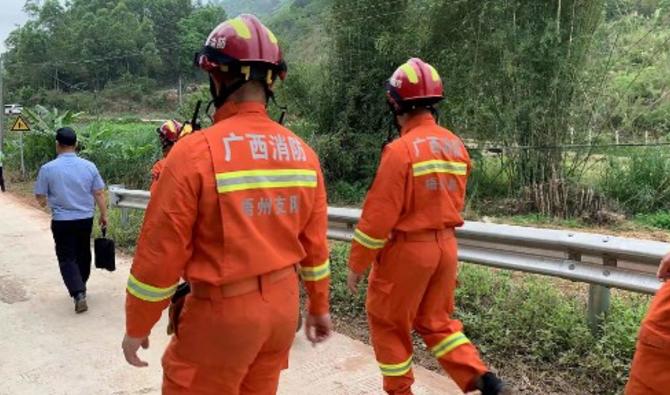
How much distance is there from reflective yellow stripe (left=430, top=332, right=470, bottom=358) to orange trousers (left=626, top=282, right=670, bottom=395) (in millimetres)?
1282

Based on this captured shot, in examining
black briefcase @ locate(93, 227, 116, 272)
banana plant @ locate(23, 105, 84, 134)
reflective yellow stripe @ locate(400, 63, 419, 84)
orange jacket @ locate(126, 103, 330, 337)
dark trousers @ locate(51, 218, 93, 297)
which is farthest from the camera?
banana plant @ locate(23, 105, 84, 134)

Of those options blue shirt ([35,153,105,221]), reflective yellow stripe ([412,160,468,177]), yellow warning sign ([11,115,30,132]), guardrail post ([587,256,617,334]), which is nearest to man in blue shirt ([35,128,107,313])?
blue shirt ([35,153,105,221])

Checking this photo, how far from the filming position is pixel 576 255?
4.21 metres

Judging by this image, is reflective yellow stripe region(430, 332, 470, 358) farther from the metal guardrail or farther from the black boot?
the metal guardrail

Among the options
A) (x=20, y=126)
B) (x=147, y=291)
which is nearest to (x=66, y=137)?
(x=147, y=291)

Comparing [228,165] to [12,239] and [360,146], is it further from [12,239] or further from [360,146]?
[360,146]

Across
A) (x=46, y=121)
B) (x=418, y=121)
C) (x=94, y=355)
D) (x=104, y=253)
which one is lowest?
(x=94, y=355)

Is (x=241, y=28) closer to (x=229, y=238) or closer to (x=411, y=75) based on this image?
(x=229, y=238)

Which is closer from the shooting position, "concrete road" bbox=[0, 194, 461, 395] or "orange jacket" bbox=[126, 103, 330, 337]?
"orange jacket" bbox=[126, 103, 330, 337]

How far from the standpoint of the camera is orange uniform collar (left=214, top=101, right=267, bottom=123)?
2.54 meters

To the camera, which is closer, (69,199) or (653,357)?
(653,357)

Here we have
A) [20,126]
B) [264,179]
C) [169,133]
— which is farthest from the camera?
[20,126]

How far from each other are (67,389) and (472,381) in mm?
2658

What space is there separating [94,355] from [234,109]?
3081 millimetres
